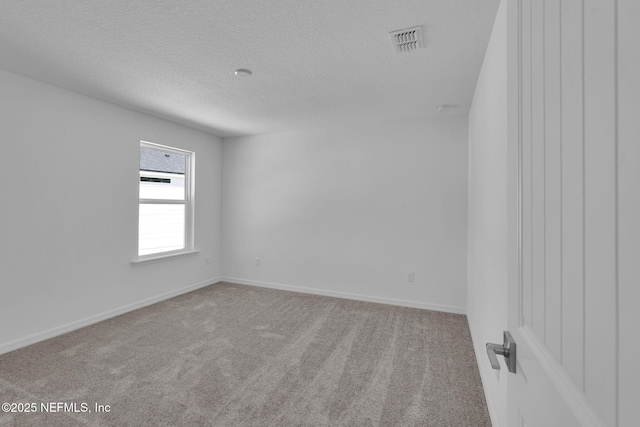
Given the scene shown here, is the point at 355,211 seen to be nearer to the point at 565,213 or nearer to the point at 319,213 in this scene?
the point at 319,213

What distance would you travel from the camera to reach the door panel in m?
0.39

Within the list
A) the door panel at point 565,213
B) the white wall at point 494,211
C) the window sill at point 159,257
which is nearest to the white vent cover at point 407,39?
the white wall at point 494,211

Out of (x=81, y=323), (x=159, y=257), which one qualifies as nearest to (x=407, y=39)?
(x=159, y=257)

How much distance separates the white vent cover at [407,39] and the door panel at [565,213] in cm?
132

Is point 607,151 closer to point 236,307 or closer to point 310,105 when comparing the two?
point 310,105

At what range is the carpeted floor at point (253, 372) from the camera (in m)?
1.82

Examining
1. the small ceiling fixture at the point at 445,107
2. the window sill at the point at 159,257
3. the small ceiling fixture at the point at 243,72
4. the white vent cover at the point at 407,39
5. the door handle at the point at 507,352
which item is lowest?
the window sill at the point at 159,257

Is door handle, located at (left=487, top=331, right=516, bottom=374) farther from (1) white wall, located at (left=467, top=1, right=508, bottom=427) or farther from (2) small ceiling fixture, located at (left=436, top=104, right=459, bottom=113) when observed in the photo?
(2) small ceiling fixture, located at (left=436, top=104, right=459, bottom=113)

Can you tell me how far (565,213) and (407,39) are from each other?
1.92 metres

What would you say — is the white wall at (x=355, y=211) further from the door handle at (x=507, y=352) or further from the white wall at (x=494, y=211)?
the door handle at (x=507, y=352)

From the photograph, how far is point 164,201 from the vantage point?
13.6ft

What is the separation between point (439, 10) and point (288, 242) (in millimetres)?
3524

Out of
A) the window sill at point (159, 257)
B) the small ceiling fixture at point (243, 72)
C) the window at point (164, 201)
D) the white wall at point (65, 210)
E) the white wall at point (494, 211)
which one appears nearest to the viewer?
the white wall at point (494, 211)

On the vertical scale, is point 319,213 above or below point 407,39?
below
